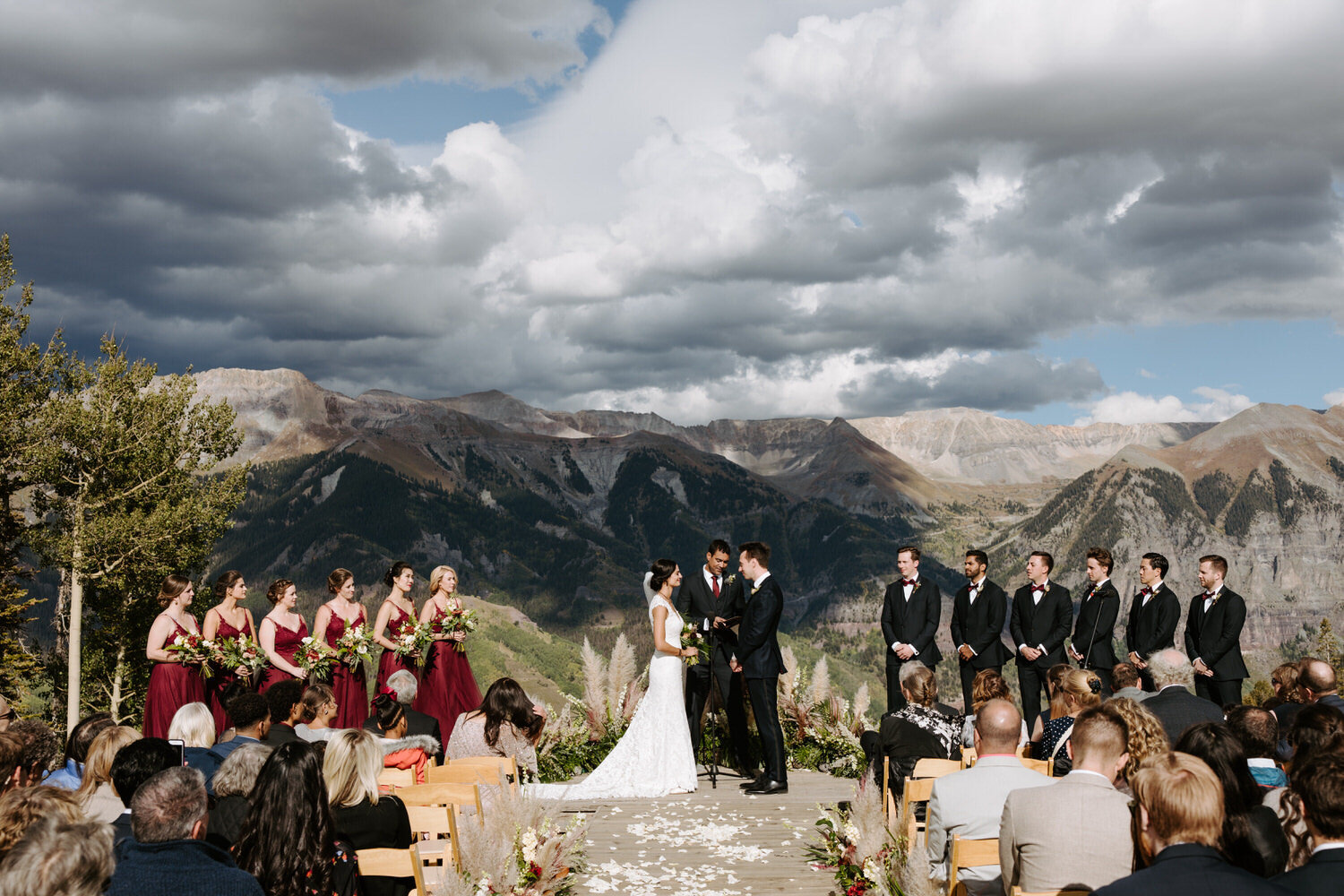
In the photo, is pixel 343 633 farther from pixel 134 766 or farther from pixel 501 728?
pixel 134 766

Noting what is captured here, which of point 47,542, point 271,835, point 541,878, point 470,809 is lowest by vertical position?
point 541,878

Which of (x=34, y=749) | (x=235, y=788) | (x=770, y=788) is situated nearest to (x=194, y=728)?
(x=34, y=749)

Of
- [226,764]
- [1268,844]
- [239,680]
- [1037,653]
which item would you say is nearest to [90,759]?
[226,764]

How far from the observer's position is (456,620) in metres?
10.6

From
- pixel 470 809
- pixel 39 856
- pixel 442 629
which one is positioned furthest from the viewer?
pixel 442 629

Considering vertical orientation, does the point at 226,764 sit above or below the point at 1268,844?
above

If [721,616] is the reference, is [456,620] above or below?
above

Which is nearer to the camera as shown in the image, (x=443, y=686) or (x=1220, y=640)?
(x=1220, y=640)

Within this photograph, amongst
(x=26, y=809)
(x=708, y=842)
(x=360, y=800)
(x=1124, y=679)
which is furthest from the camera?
(x=708, y=842)

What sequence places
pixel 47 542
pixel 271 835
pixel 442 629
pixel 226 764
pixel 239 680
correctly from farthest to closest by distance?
1. pixel 47 542
2. pixel 442 629
3. pixel 239 680
4. pixel 226 764
5. pixel 271 835

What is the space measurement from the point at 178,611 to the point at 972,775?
7968mm

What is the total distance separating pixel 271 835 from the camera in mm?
4160

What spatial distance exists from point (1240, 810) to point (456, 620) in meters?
8.06

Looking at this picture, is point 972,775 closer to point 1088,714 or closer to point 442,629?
point 1088,714
